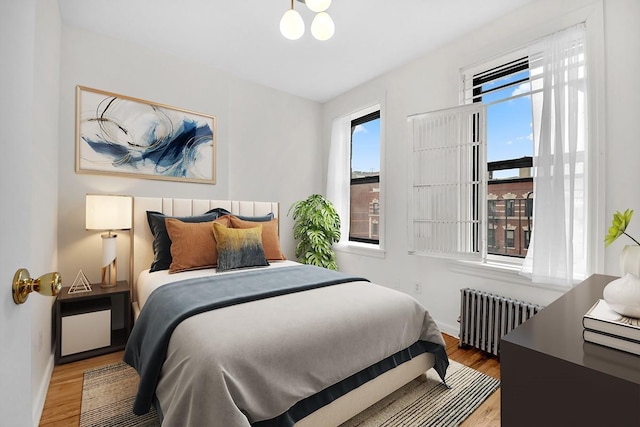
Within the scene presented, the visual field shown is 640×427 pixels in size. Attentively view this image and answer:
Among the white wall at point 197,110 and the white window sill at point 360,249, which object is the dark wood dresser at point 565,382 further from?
the white wall at point 197,110

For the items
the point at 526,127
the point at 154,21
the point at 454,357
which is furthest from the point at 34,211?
the point at 526,127

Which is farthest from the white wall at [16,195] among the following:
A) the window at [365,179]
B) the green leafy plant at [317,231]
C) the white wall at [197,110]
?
the window at [365,179]

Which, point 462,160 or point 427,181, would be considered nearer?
point 462,160

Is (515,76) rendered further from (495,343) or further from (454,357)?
(454,357)

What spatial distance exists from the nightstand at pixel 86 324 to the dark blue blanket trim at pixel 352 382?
1.88 metres

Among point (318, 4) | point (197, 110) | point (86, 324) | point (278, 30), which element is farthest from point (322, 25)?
point (86, 324)

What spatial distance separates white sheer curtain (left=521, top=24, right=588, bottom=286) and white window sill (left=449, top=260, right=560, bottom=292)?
148mm

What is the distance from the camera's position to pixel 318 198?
4004mm

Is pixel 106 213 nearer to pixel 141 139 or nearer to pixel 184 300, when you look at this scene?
pixel 141 139

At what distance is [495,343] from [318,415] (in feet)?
5.48

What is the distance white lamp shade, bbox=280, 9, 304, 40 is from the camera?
6.47 feet

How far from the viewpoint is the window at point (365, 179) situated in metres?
3.88

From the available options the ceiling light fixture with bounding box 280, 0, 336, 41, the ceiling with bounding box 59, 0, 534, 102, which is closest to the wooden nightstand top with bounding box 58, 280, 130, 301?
the ceiling with bounding box 59, 0, 534, 102

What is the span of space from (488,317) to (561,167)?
1.26m
